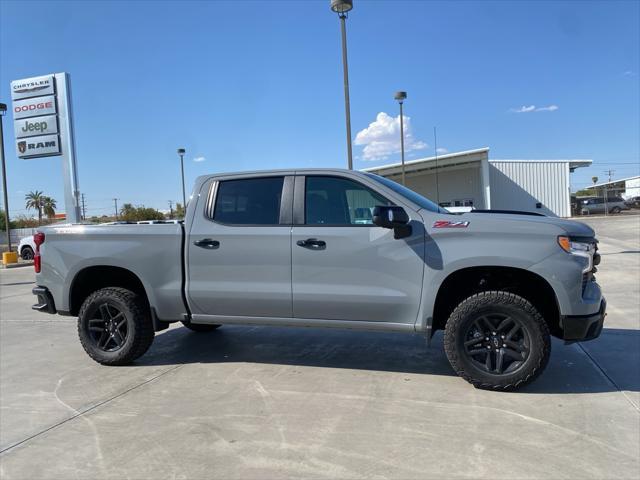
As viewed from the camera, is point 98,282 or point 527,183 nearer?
point 98,282

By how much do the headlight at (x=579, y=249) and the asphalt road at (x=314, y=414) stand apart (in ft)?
3.54

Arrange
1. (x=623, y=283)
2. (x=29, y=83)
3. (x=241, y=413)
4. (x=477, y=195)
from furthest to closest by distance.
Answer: (x=477, y=195) → (x=29, y=83) → (x=623, y=283) → (x=241, y=413)

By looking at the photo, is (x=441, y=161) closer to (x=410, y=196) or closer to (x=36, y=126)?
(x=36, y=126)

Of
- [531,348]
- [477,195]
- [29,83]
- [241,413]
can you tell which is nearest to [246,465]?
[241,413]

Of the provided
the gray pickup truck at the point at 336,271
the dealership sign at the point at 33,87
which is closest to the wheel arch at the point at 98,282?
the gray pickup truck at the point at 336,271

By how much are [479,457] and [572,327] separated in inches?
58.7

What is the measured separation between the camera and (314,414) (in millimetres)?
3699

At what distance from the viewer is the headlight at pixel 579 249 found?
12.6 feet

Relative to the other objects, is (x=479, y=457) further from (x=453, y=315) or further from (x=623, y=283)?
(x=623, y=283)

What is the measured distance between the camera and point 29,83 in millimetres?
23797

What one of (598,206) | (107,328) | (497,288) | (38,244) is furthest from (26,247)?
(598,206)

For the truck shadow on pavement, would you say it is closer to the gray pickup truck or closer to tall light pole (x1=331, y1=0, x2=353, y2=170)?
the gray pickup truck

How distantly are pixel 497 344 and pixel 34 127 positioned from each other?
86.8 feet

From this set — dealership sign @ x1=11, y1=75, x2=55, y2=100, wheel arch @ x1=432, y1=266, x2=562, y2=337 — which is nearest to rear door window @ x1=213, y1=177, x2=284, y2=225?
wheel arch @ x1=432, y1=266, x2=562, y2=337
